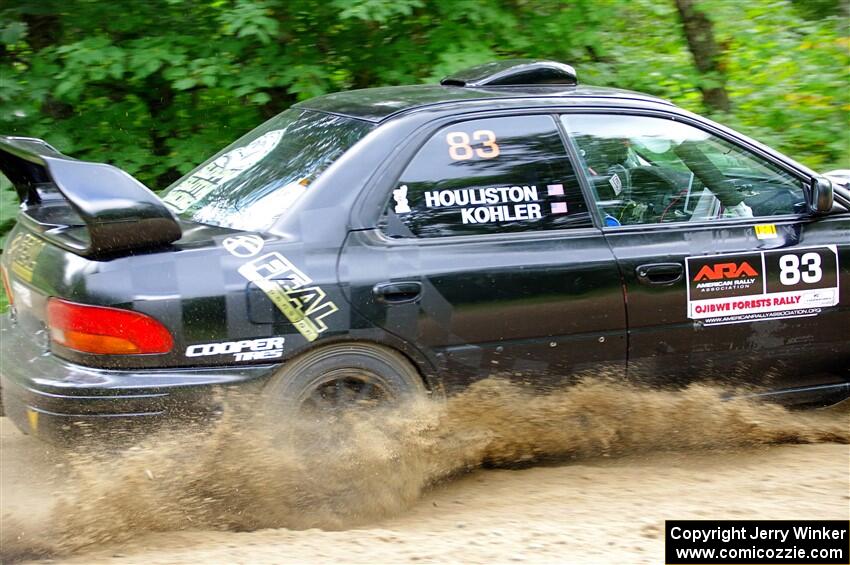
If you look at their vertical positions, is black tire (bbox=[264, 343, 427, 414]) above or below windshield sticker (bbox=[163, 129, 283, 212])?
below

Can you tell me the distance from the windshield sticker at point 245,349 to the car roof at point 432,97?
1.06 m

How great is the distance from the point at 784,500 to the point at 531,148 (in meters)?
1.77

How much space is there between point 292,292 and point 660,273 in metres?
1.60

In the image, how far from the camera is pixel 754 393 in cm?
430

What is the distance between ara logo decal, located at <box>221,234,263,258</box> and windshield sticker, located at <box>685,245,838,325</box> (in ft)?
6.08

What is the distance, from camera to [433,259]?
3748mm

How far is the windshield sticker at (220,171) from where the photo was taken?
418 cm

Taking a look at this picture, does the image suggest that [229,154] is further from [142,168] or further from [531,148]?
[142,168]

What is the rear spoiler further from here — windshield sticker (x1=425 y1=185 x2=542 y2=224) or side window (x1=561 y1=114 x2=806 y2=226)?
side window (x1=561 y1=114 x2=806 y2=226)

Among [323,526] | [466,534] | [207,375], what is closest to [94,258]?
[207,375]

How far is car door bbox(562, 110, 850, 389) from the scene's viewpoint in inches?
161

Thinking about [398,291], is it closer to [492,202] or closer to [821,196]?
[492,202]

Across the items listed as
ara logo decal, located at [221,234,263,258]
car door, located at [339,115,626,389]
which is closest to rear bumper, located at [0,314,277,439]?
ara logo decal, located at [221,234,263,258]

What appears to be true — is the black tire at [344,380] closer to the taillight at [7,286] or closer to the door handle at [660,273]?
the door handle at [660,273]
